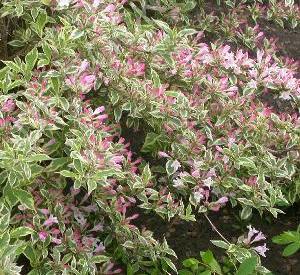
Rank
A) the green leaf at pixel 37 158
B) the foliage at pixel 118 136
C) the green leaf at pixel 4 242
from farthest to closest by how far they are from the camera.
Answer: the foliage at pixel 118 136 < the green leaf at pixel 37 158 < the green leaf at pixel 4 242

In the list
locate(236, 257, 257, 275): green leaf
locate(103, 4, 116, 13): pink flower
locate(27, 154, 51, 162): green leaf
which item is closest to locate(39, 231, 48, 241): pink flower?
locate(27, 154, 51, 162): green leaf

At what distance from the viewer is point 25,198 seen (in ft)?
7.91

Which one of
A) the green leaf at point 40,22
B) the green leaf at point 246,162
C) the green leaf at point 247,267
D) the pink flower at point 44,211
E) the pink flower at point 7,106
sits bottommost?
the pink flower at point 44,211

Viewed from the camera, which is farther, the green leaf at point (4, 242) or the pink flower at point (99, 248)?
the pink flower at point (99, 248)

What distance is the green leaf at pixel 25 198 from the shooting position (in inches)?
94.6

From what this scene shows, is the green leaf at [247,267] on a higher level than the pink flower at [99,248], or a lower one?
higher

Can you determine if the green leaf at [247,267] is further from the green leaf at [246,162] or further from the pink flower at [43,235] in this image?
the pink flower at [43,235]

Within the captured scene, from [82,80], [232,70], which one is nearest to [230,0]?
[232,70]


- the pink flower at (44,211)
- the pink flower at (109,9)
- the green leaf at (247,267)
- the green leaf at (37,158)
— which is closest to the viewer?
the green leaf at (37,158)

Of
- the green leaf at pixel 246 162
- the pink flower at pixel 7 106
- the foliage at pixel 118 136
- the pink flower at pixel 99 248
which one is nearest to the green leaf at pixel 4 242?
the foliage at pixel 118 136

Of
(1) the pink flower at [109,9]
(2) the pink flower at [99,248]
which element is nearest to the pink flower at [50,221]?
(2) the pink flower at [99,248]

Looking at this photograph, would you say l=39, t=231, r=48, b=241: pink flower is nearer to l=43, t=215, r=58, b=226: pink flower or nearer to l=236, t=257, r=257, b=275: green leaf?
l=43, t=215, r=58, b=226: pink flower

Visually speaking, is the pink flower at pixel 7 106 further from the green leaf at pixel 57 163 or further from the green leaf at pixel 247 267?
the green leaf at pixel 247 267

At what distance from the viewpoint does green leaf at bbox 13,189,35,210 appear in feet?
7.88
